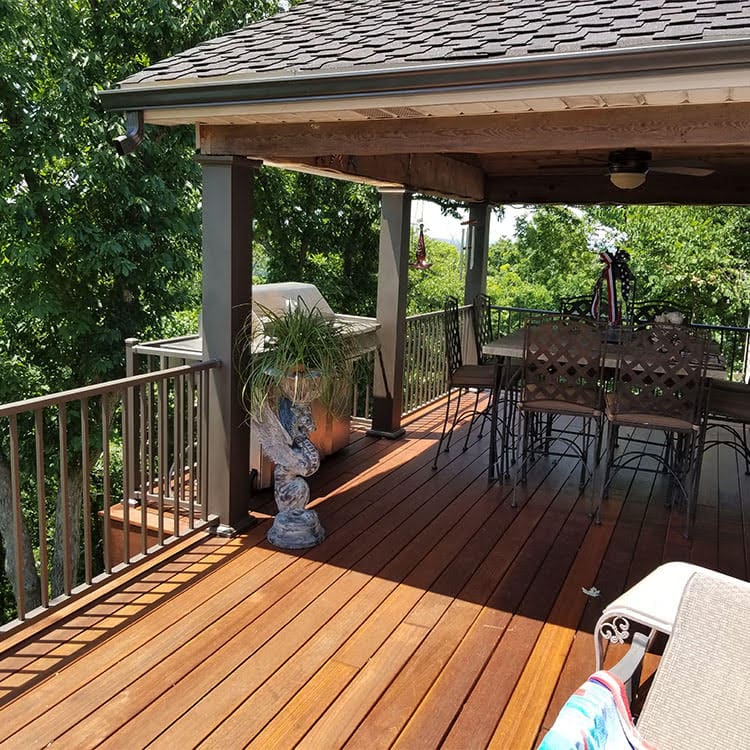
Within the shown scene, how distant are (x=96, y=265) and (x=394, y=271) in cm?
505

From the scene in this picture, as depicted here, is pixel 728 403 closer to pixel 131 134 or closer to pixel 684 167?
pixel 684 167

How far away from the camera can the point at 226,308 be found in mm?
3820

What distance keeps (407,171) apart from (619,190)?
272cm

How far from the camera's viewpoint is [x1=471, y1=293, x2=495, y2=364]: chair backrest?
667 centimetres

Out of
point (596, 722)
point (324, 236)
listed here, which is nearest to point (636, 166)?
point (596, 722)

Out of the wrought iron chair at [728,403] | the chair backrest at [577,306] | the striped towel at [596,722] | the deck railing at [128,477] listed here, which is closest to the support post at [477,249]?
the chair backrest at [577,306]

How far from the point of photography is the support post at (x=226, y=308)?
3.76 m

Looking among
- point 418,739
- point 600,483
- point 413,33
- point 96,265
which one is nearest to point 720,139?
point 413,33

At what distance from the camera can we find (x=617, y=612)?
227cm

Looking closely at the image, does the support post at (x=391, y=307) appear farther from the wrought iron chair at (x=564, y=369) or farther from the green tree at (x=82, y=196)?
the green tree at (x=82, y=196)

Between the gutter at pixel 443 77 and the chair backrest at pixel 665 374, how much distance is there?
6.45 ft

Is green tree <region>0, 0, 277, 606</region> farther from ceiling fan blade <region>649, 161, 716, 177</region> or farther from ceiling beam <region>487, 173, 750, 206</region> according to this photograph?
ceiling fan blade <region>649, 161, 716, 177</region>

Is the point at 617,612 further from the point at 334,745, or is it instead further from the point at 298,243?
the point at 298,243

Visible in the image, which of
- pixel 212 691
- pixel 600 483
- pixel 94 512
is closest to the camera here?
pixel 212 691
